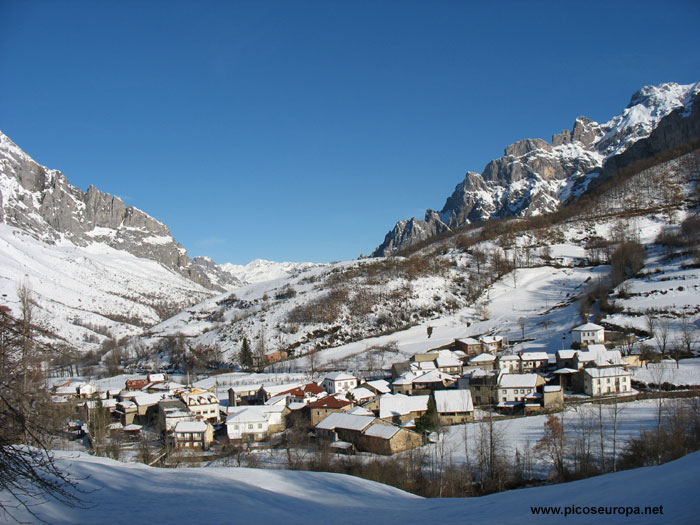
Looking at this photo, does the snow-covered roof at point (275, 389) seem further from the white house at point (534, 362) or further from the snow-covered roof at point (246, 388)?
the white house at point (534, 362)

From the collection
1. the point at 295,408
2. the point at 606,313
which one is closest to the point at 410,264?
the point at 606,313

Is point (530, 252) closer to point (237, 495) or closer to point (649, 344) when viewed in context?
point (649, 344)

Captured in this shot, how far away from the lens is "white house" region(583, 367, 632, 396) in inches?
1499

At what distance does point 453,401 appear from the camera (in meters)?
36.4

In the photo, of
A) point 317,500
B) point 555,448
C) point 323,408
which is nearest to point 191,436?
point 323,408

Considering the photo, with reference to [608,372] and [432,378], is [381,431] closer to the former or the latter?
[432,378]

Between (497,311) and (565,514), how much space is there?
6825 cm

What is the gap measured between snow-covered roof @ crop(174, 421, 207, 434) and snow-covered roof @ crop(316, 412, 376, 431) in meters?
9.29

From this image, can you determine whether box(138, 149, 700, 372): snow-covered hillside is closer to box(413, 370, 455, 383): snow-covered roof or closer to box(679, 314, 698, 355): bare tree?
box(679, 314, 698, 355): bare tree

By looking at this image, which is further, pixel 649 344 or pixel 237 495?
pixel 649 344

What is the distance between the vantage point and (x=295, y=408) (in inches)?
1604

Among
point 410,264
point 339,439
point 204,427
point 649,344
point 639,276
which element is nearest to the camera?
point 339,439

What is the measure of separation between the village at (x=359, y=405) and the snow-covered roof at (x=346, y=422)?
79 mm

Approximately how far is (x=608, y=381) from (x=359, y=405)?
21.0 meters
